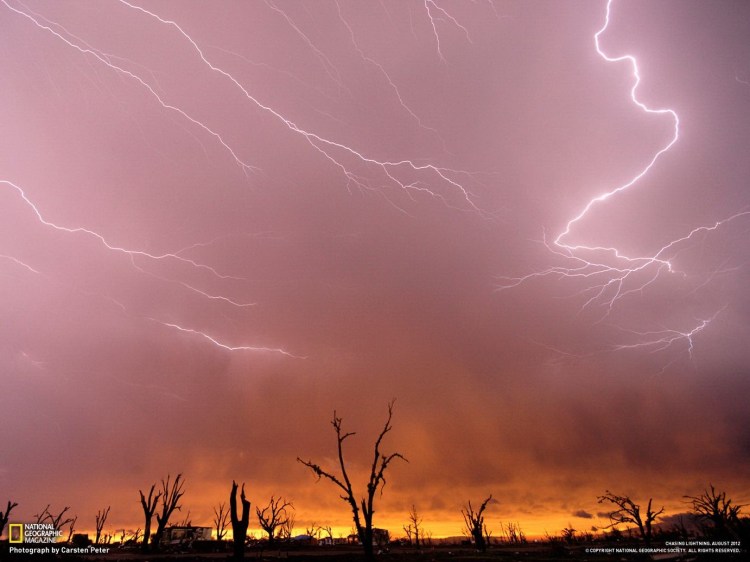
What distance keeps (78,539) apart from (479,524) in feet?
145

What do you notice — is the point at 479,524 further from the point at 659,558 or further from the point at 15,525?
the point at 15,525

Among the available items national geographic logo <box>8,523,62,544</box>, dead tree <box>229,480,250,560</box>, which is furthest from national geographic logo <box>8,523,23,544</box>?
dead tree <box>229,480,250,560</box>

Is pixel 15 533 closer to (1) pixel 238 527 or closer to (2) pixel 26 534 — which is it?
(2) pixel 26 534

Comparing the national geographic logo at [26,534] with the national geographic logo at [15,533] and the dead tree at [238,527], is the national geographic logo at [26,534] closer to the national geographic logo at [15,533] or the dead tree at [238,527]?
the national geographic logo at [15,533]

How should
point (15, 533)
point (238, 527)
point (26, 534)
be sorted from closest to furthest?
1. point (238, 527)
2. point (15, 533)
3. point (26, 534)

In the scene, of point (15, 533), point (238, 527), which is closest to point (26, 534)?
point (15, 533)

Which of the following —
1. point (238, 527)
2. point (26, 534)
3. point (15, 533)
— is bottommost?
point (26, 534)

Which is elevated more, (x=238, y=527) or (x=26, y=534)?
(x=238, y=527)

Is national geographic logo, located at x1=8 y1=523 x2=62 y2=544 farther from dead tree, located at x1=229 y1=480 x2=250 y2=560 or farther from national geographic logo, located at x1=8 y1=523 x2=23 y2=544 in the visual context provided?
dead tree, located at x1=229 y1=480 x2=250 y2=560

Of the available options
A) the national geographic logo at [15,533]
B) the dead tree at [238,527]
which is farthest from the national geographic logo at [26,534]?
the dead tree at [238,527]

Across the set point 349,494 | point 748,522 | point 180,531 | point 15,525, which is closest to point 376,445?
point 349,494

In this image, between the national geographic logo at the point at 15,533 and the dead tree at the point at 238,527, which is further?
the national geographic logo at the point at 15,533

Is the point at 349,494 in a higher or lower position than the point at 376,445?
lower

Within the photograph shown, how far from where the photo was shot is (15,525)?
2683 cm
